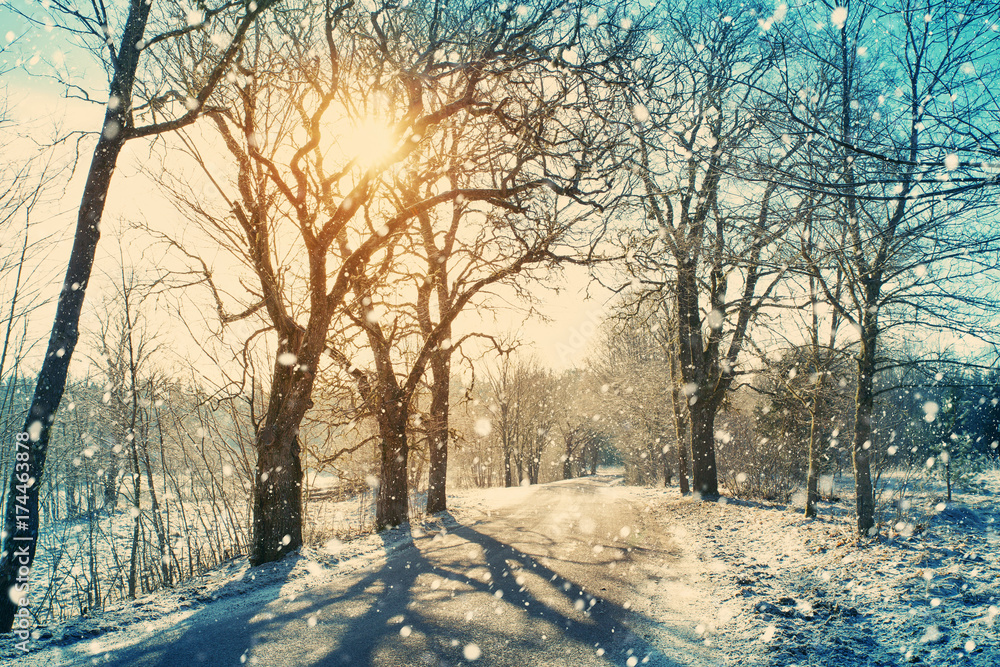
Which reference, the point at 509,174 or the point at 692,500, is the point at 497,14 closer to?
the point at 509,174

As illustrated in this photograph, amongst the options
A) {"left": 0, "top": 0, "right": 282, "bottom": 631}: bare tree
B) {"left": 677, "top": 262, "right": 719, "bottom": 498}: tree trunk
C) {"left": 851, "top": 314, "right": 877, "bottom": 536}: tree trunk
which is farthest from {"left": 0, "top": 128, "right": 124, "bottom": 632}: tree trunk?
{"left": 677, "top": 262, "right": 719, "bottom": 498}: tree trunk

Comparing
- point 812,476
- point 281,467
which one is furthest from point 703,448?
point 281,467

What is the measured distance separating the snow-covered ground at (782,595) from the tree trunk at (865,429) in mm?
402

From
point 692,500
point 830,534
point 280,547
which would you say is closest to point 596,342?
point 692,500

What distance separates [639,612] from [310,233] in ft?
21.4

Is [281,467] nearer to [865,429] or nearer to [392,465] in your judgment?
[392,465]

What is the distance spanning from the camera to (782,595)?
5.00 meters

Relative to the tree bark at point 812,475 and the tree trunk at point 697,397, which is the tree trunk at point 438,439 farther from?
the tree bark at point 812,475

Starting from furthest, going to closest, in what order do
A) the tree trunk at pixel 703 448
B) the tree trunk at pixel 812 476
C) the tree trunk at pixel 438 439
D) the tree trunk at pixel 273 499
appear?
the tree trunk at pixel 703 448 < the tree trunk at pixel 438 439 < the tree trunk at pixel 812 476 < the tree trunk at pixel 273 499

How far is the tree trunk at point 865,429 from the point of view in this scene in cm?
705

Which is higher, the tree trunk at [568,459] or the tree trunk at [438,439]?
the tree trunk at [438,439]

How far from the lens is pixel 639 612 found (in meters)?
4.68

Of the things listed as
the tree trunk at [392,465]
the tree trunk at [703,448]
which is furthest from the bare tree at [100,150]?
the tree trunk at [703,448]

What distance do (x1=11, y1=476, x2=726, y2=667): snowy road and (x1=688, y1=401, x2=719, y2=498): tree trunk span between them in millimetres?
6849
